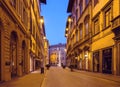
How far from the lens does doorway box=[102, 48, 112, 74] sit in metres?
31.8

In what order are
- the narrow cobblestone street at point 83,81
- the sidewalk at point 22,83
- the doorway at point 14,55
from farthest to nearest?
1. the doorway at point 14,55
2. the narrow cobblestone street at point 83,81
3. the sidewalk at point 22,83

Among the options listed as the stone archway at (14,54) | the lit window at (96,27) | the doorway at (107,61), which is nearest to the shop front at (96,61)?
the lit window at (96,27)

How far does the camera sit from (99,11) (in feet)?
120

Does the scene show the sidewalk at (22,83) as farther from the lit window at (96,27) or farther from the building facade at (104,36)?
the lit window at (96,27)

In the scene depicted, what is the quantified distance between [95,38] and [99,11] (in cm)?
484

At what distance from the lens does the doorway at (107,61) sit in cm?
3175

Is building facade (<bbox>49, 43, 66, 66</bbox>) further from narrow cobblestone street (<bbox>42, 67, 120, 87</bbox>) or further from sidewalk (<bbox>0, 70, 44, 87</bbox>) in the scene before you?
sidewalk (<bbox>0, 70, 44, 87</bbox>)

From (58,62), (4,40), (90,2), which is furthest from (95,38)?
(58,62)

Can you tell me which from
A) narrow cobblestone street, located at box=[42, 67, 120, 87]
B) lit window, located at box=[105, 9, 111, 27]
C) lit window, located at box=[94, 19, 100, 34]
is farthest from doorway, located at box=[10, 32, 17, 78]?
lit window, located at box=[94, 19, 100, 34]

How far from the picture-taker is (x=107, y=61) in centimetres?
3297

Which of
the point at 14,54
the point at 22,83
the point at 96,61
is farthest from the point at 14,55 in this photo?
the point at 96,61

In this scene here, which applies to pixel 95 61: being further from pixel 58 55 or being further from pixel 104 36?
pixel 58 55

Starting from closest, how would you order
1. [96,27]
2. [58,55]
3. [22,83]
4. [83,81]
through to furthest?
1. [22,83]
2. [83,81]
3. [96,27]
4. [58,55]

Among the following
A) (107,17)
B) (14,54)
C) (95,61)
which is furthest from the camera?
(95,61)
